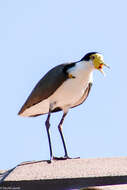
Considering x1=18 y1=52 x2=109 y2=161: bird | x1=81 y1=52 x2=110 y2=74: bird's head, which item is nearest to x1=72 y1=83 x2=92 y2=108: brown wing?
x1=18 y1=52 x2=109 y2=161: bird

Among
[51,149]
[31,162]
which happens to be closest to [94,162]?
[31,162]

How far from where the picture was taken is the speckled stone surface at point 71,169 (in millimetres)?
7013

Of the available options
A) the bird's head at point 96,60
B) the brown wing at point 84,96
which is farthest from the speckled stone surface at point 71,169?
the brown wing at point 84,96

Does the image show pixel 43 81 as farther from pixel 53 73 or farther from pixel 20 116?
pixel 20 116

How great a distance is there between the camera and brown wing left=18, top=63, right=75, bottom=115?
10.8m

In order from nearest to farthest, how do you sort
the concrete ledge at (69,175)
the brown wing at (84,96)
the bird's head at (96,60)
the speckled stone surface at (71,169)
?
the concrete ledge at (69,175) → the speckled stone surface at (71,169) → the bird's head at (96,60) → the brown wing at (84,96)

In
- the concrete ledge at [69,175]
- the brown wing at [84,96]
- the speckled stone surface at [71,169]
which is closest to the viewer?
the concrete ledge at [69,175]

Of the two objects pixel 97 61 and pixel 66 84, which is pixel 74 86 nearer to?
pixel 66 84

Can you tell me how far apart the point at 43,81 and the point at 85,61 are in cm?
83

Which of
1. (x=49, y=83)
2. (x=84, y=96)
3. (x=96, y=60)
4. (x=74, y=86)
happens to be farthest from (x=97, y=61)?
(x=49, y=83)

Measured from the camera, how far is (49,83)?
1082 centimetres

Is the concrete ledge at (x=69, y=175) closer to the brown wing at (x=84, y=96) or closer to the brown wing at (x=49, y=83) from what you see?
the brown wing at (x=49, y=83)

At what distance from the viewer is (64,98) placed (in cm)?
1088

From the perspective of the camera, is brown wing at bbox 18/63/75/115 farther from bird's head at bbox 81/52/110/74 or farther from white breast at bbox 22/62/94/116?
bird's head at bbox 81/52/110/74
